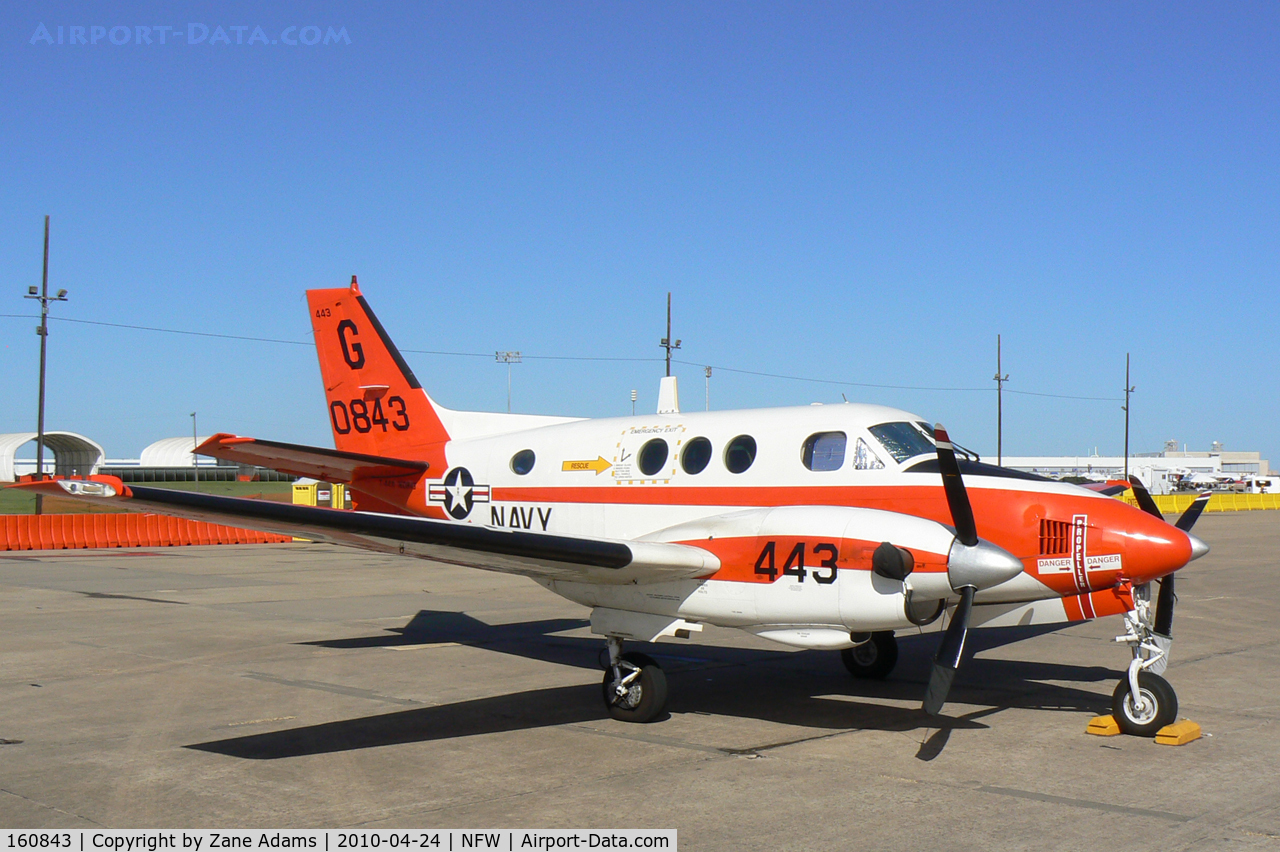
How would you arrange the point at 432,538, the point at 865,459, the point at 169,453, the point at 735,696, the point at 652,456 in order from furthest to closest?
the point at 169,453 → the point at 652,456 → the point at 735,696 → the point at 865,459 → the point at 432,538

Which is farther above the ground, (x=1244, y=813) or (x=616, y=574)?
(x=616, y=574)

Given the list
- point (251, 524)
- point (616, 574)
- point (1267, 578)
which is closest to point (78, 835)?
point (251, 524)

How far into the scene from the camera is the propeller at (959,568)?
7723mm

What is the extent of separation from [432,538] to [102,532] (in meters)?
24.9

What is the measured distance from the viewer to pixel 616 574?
871 centimetres

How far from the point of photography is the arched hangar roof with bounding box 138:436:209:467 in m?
111

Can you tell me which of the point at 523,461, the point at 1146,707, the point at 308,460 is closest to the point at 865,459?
the point at 1146,707

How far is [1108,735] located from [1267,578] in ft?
58.9

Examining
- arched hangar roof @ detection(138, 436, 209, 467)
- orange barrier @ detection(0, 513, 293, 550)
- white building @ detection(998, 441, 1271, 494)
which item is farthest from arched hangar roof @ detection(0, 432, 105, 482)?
white building @ detection(998, 441, 1271, 494)

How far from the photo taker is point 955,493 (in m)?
8.08

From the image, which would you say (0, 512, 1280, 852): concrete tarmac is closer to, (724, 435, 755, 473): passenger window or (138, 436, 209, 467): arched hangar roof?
(724, 435, 755, 473): passenger window

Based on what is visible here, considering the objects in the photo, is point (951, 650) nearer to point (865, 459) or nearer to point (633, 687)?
point (865, 459)

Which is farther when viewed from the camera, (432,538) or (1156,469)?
(1156,469)

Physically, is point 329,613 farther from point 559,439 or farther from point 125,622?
point 559,439
